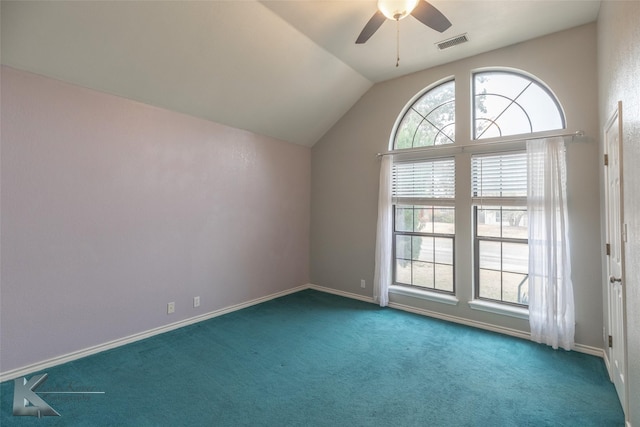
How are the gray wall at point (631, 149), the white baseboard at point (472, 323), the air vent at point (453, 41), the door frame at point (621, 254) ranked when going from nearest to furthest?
the gray wall at point (631, 149), the door frame at point (621, 254), the white baseboard at point (472, 323), the air vent at point (453, 41)

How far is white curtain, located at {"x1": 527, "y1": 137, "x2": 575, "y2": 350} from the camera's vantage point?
118 inches

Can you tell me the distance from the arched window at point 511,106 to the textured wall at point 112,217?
3.03 metres

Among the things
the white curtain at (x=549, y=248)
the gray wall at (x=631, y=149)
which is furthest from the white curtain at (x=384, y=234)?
the gray wall at (x=631, y=149)

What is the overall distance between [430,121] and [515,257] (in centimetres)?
202

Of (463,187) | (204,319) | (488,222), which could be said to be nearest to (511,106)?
(463,187)

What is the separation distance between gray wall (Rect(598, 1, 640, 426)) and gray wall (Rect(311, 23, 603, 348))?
102 centimetres

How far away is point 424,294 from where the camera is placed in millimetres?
4023

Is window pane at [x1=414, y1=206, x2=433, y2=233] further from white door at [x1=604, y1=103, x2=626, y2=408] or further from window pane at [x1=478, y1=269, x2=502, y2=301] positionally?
white door at [x1=604, y1=103, x2=626, y2=408]

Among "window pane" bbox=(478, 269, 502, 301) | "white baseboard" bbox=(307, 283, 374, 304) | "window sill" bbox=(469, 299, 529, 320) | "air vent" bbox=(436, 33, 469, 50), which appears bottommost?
"white baseboard" bbox=(307, 283, 374, 304)

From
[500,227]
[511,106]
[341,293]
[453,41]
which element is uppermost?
[453,41]

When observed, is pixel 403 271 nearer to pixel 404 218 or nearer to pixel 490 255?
pixel 404 218

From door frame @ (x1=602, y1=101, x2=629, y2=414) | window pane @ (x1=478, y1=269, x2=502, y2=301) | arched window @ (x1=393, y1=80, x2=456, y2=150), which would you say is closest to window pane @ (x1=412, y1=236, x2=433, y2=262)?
window pane @ (x1=478, y1=269, x2=502, y2=301)

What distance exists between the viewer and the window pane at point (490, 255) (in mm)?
3592

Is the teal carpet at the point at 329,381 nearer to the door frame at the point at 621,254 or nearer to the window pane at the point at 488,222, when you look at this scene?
the door frame at the point at 621,254
